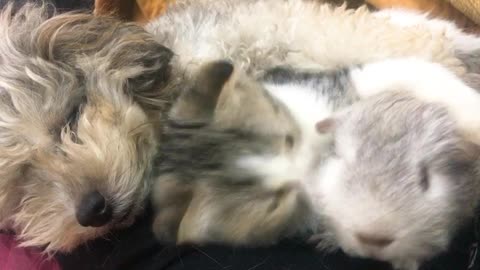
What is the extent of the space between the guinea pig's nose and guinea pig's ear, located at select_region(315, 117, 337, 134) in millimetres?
188

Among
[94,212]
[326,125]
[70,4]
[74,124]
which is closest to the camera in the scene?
[326,125]

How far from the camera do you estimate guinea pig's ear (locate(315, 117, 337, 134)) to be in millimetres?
889

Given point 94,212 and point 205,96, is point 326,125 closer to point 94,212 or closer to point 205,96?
point 205,96

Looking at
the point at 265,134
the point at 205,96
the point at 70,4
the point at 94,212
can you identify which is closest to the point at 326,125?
the point at 265,134

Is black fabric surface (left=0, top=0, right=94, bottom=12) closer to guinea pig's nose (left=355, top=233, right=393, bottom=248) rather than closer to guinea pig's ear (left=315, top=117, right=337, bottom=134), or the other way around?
guinea pig's ear (left=315, top=117, right=337, bottom=134)

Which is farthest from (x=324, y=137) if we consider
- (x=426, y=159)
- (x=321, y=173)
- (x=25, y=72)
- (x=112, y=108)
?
(x=25, y=72)

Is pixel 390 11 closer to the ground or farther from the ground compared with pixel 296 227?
farther from the ground

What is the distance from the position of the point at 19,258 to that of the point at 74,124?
0.95 feet

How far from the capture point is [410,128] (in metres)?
0.81

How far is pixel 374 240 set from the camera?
0.75 metres

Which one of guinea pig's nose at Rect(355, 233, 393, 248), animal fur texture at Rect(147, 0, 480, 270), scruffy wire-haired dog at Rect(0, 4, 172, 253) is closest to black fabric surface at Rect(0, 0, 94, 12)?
scruffy wire-haired dog at Rect(0, 4, 172, 253)

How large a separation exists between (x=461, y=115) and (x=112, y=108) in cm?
62

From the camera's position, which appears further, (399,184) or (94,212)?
(94,212)

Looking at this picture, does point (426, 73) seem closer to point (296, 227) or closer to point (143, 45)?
point (296, 227)
